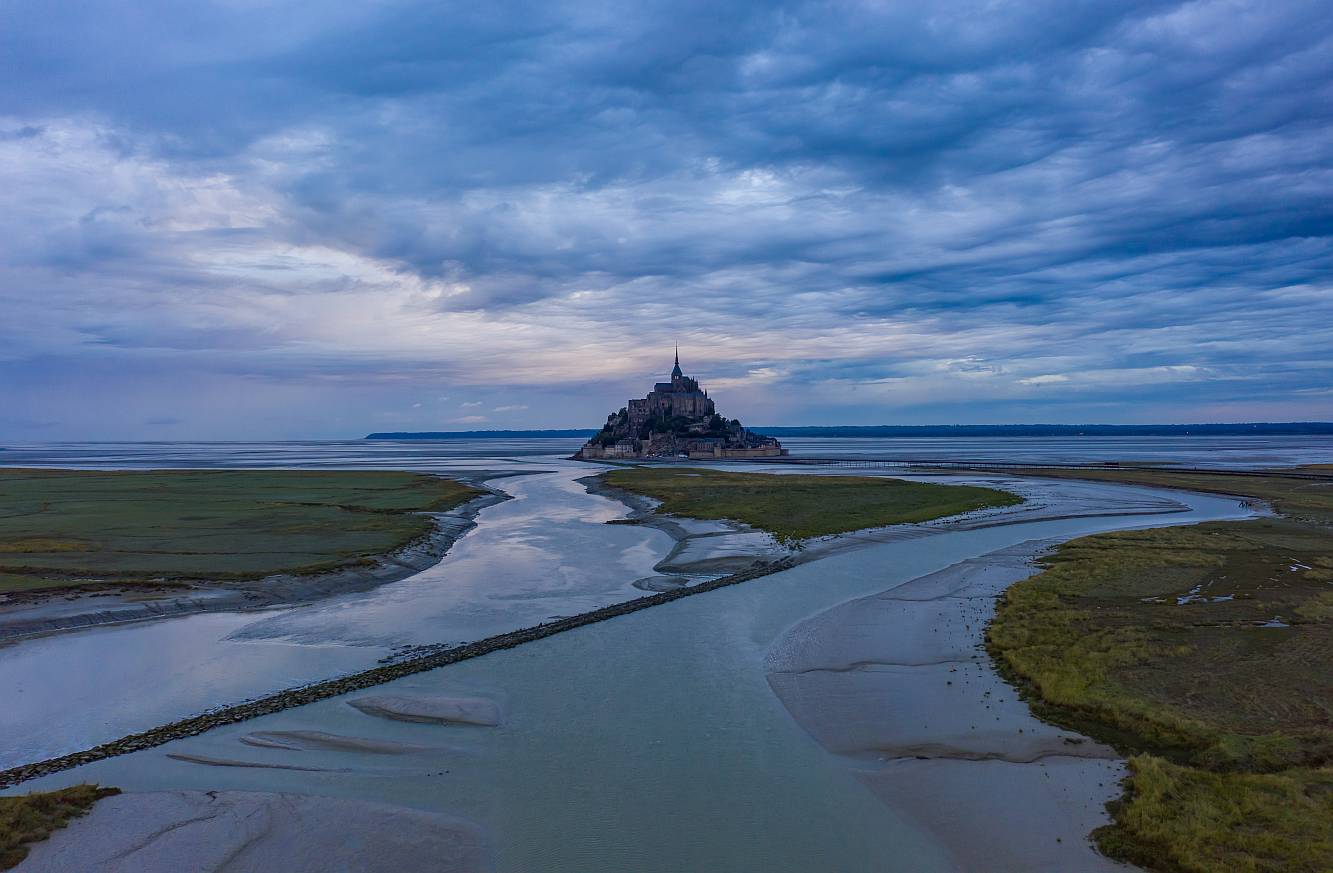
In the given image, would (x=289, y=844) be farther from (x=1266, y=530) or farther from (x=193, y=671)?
(x=1266, y=530)

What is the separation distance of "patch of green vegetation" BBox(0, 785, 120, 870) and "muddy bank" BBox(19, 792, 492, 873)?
0.18 metres

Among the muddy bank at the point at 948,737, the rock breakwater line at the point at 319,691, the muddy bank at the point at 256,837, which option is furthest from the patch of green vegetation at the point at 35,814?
the muddy bank at the point at 948,737

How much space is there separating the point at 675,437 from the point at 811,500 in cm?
11447

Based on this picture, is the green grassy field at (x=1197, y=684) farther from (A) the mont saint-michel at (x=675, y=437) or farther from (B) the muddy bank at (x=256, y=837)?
(A) the mont saint-michel at (x=675, y=437)

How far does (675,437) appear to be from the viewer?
573ft

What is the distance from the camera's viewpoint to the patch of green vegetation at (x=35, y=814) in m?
11.5

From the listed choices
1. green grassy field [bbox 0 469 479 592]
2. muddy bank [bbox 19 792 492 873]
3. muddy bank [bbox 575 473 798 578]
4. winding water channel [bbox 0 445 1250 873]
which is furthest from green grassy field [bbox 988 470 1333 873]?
green grassy field [bbox 0 469 479 592]

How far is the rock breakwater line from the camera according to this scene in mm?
14733

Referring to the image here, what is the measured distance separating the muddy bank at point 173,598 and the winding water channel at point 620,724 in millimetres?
1240

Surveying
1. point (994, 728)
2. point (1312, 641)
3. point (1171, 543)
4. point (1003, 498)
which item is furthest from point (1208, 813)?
point (1003, 498)

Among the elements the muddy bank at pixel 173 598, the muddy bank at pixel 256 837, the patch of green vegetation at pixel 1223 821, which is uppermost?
the muddy bank at pixel 173 598

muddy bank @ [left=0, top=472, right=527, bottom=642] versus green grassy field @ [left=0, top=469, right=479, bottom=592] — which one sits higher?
green grassy field @ [left=0, top=469, right=479, bottom=592]

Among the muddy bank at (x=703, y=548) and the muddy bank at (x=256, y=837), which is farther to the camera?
the muddy bank at (x=703, y=548)

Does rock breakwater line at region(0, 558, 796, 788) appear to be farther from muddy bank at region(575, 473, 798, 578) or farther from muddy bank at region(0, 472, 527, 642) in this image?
muddy bank at region(0, 472, 527, 642)
